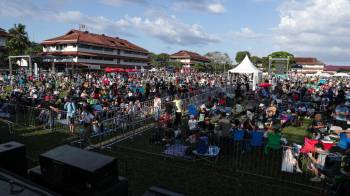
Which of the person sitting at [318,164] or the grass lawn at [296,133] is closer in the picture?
the person sitting at [318,164]

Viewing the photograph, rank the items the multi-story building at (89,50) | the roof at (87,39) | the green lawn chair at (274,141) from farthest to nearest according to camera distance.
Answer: the roof at (87,39), the multi-story building at (89,50), the green lawn chair at (274,141)

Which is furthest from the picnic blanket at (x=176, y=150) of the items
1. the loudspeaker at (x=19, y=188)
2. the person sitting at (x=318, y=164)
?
the loudspeaker at (x=19, y=188)

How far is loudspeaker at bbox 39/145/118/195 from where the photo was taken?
372 cm

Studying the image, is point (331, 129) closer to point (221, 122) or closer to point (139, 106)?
point (221, 122)

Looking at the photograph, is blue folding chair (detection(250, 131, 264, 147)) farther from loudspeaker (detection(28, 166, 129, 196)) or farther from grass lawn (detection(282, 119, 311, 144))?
loudspeaker (detection(28, 166, 129, 196))

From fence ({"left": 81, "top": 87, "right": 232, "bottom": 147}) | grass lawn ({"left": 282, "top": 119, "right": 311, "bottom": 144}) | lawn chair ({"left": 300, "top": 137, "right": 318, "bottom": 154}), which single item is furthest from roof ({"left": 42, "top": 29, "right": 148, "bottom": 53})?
lawn chair ({"left": 300, "top": 137, "right": 318, "bottom": 154})

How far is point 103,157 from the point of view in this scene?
4074mm

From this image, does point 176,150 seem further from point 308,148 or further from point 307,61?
point 307,61

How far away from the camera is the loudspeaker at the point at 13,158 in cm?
458

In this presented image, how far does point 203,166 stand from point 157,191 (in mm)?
6621

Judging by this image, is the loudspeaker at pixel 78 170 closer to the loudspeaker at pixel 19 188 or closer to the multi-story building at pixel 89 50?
Answer: the loudspeaker at pixel 19 188

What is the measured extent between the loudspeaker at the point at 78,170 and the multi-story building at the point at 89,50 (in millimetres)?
58647

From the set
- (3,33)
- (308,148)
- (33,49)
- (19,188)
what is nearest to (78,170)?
(19,188)

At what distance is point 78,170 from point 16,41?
5908cm
